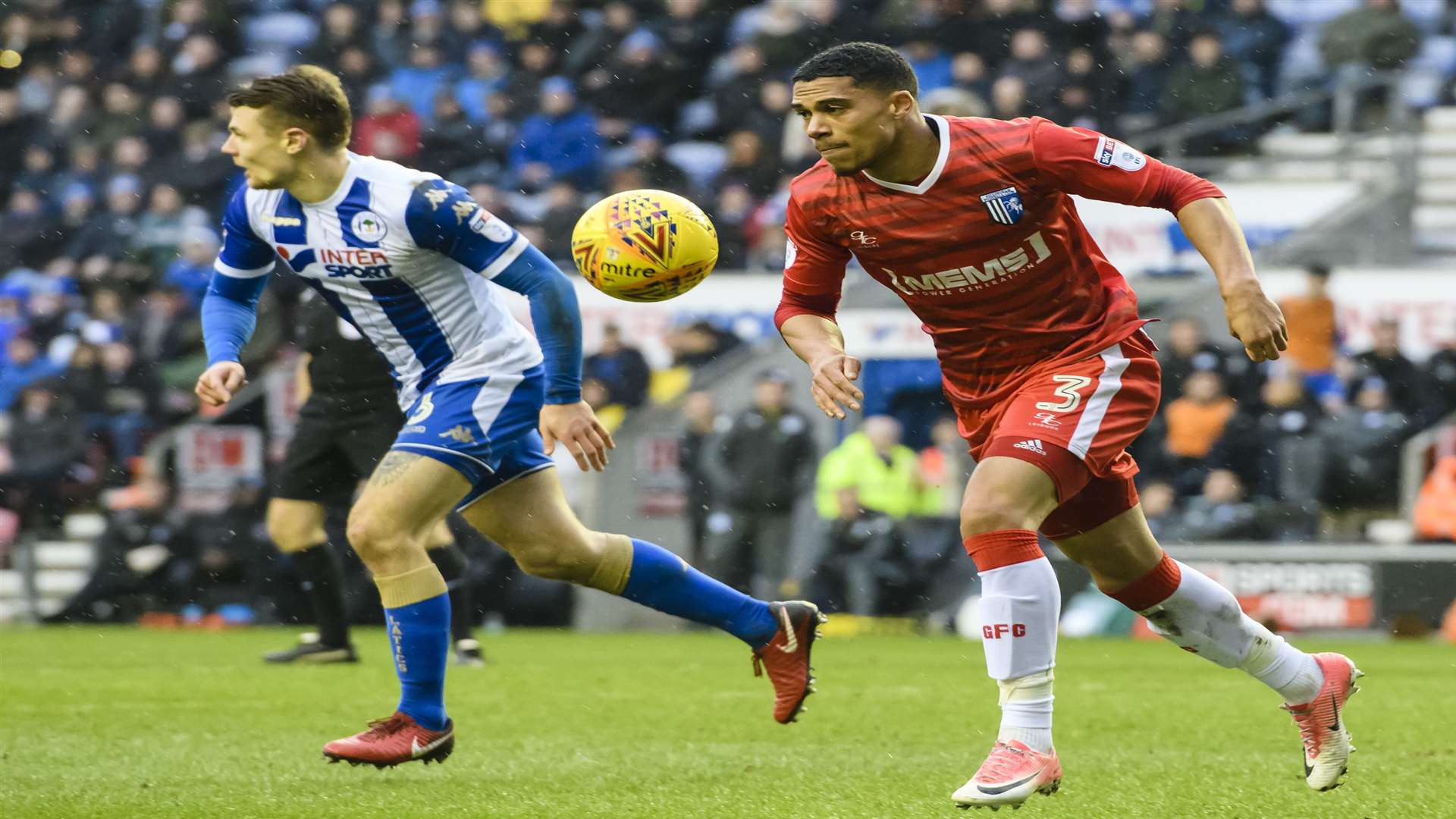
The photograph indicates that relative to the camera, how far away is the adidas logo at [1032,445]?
4.84 m

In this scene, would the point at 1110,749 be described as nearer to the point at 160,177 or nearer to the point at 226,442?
the point at 226,442

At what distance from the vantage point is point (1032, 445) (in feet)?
15.9

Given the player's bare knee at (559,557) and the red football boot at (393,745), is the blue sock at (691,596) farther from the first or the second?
the red football boot at (393,745)

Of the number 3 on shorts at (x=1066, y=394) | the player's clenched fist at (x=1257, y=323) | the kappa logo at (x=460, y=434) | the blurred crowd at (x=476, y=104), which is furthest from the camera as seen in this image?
the blurred crowd at (x=476, y=104)

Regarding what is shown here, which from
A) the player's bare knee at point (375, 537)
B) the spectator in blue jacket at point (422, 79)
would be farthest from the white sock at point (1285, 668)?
the spectator in blue jacket at point (422, 79)

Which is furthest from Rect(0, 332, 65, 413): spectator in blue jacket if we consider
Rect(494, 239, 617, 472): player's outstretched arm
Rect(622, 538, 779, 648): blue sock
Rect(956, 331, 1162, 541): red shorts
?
Rect(956, 331, 1162, 541): red shorts

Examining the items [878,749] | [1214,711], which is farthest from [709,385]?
[878,749]

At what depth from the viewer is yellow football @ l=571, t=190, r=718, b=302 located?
5.75 m

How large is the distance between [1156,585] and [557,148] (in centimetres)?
1291

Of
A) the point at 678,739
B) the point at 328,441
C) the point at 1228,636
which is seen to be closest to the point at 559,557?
the point at 678,739

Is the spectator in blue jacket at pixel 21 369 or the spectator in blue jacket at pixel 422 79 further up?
the spectator in blue jacket at pixel 422 79

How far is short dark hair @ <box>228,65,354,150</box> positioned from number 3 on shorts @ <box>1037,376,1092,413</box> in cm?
225

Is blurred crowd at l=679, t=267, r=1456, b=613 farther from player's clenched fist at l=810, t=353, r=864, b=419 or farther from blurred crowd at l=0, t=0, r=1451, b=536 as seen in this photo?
player's clenched fist at l=810, t=353, r=864, b=419

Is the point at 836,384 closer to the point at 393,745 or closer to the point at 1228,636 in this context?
the point at 1228,636
